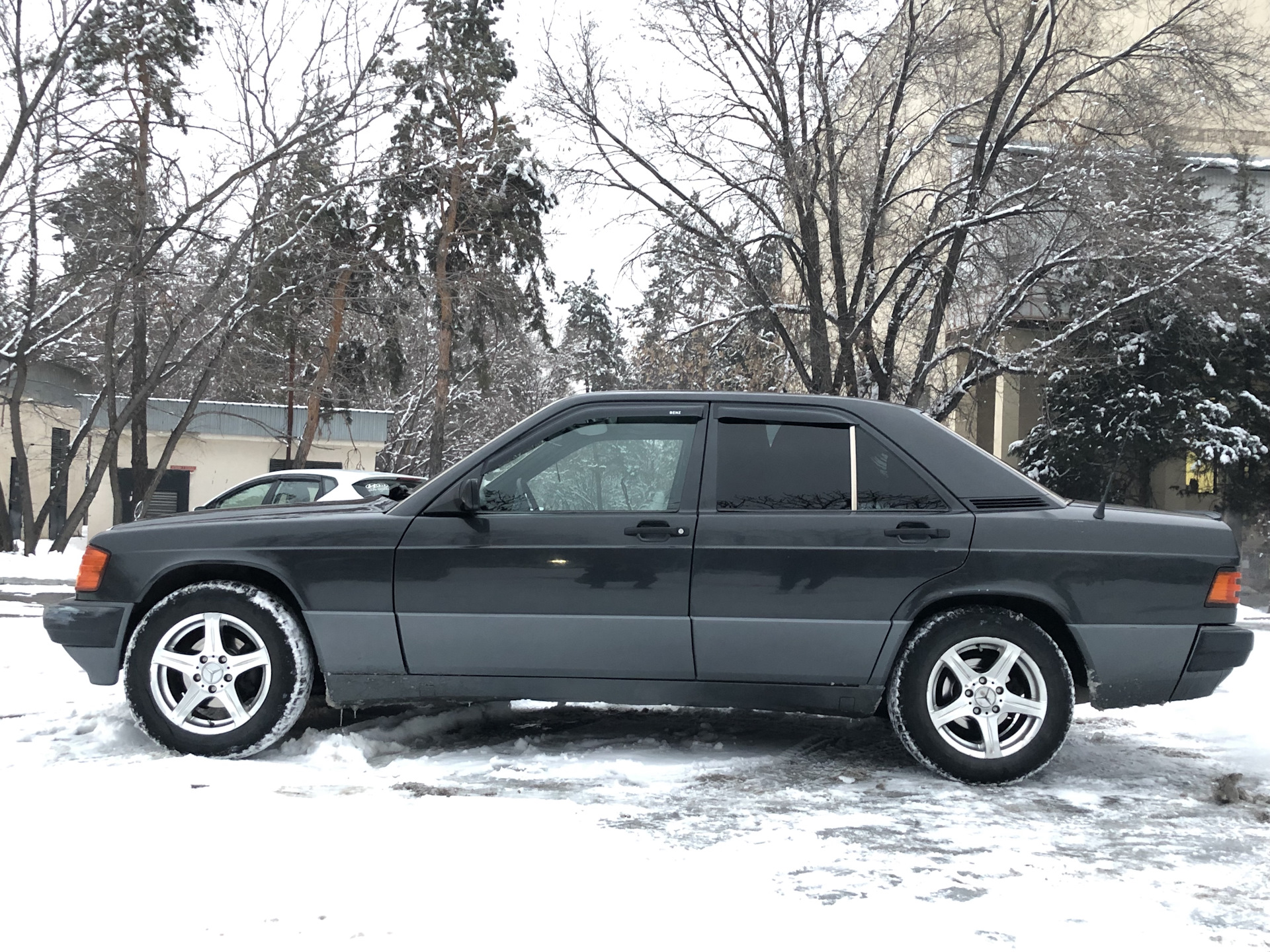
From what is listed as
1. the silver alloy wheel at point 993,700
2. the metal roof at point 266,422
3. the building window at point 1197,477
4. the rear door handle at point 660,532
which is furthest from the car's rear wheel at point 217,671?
the metal roof at point 266,422

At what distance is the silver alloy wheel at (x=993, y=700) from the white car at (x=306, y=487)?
681cm

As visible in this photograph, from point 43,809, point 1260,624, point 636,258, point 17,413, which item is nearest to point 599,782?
point 43,809

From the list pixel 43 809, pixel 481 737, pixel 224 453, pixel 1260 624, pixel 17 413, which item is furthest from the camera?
pixel 224 453

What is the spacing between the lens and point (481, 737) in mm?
5348

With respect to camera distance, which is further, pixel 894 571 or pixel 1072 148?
pixel 1072 148

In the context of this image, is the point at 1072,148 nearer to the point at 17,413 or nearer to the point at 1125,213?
the point at 1125,213

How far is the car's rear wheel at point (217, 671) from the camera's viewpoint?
4699 millimetres

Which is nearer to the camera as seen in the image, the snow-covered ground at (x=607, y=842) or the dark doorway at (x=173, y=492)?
the snow-covered ground at (x=607, y=842)

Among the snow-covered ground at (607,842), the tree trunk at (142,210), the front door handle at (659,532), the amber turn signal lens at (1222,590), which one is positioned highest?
the tree trunk at (142,210)

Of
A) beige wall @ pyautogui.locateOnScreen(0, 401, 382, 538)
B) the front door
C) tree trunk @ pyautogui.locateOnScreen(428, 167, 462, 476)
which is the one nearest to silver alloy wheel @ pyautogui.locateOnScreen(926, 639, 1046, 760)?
the front door

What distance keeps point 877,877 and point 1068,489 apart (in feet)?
76.1

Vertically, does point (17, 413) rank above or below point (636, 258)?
below

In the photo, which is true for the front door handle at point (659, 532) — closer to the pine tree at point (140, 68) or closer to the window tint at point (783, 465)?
the window tint at point (783, 465)

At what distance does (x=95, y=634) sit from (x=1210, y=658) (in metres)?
4.72
